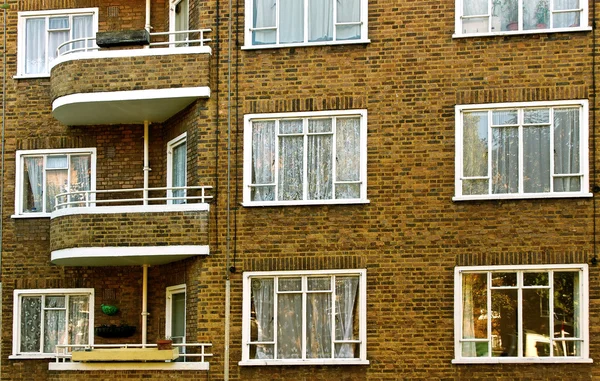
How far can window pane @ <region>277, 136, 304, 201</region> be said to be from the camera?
2220 centimetres

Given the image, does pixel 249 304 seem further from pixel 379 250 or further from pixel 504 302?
pixel 504 302

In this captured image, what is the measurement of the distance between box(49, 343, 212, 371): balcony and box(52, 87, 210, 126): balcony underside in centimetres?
449

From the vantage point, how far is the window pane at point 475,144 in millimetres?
21703

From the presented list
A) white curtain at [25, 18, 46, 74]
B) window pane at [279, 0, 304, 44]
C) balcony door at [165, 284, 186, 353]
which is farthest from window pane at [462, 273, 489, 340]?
white curtain at [25, 18, 46, 74]

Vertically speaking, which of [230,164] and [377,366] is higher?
[230,164]

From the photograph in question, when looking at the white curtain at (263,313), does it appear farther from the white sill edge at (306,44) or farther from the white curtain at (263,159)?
the white sill edge at (306,44)

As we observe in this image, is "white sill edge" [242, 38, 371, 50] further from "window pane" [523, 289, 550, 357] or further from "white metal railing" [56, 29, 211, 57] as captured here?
"window pane" [523, 289, 550, 357]

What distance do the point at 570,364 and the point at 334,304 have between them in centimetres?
419

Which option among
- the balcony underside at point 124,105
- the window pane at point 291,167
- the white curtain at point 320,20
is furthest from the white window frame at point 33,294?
the white curtain at point 320,20

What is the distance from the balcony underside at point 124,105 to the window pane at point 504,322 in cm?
643

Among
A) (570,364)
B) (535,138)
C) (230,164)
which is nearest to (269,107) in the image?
(230,164)

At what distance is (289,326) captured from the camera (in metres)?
22.0

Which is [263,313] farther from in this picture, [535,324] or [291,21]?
[291,21]

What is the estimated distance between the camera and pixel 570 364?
824 inches
